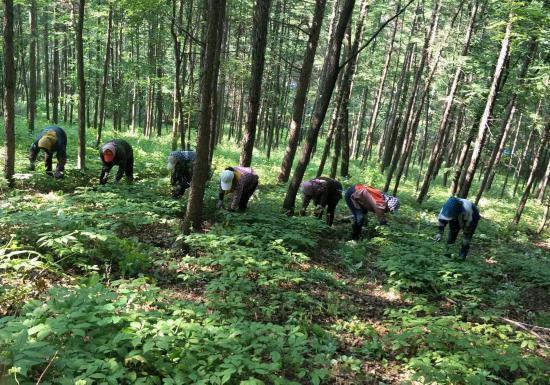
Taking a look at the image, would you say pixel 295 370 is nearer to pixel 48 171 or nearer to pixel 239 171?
pixel 239 171

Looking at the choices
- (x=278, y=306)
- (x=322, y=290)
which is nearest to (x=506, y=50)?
(x=322, y=290)

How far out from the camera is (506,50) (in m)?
12.1

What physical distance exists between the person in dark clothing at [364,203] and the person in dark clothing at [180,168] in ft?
13.3

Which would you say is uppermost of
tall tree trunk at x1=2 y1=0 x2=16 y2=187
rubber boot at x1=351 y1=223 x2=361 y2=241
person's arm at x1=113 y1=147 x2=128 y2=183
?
tall tree trunk at x1=2 y1=0 x2=16 y2=187

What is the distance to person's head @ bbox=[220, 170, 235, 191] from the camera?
852cm

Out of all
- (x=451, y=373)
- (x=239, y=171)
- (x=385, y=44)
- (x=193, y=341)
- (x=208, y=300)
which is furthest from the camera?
(x=385, y=44)

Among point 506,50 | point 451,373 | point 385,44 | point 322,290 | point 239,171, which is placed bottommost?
point 322,290

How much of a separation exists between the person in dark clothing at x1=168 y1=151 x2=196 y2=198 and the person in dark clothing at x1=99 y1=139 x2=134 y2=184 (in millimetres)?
1557

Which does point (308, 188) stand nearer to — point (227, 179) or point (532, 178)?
point (227, 179)

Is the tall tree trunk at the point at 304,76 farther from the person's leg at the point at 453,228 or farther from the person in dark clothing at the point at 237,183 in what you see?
the person's leg at the point at 453,228

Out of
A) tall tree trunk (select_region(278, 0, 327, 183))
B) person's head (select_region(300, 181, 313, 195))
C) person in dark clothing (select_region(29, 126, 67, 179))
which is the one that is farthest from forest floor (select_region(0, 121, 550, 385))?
tall tree trunk (select_region(278, 0, 327, 183))

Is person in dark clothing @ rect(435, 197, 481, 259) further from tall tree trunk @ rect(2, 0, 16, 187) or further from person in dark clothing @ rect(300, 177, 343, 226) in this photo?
tall tree trunk @ rect(2, 0, 16, 187)

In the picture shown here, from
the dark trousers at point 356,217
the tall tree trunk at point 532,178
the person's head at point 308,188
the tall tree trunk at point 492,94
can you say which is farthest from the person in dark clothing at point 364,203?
the tall tree trunk at point 532,178

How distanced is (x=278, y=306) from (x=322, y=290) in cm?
136
